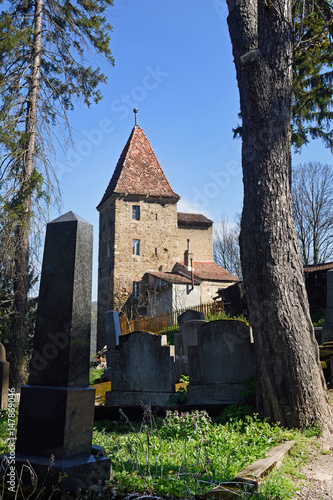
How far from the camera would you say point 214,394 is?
720cm

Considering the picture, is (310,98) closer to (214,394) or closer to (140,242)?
(214,394)

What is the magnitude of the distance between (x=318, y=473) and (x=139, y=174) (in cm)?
3070

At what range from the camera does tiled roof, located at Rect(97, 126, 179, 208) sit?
32.9 metres

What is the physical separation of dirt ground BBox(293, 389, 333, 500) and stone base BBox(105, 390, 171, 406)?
295 centimetres

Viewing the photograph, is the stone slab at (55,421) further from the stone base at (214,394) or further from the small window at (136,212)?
the small window at (136,212)

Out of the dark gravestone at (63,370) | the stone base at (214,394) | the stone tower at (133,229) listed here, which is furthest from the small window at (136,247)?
the dark gravestone at (63,370)

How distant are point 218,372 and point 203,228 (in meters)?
29.9

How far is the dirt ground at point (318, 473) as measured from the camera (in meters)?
3.79

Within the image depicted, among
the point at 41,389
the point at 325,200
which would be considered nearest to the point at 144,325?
the point at 325,200

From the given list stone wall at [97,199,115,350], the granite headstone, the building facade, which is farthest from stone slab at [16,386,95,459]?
stone wall at [97,199,115,350]

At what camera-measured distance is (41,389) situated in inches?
142

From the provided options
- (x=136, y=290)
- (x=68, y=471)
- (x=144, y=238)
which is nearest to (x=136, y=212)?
(x=144, y=238)

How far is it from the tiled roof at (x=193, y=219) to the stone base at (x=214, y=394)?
28.8 m

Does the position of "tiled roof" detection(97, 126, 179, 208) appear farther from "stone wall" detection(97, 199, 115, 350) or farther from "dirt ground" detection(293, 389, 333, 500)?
"dirt ground" detection(293, 389, 333, 500)
